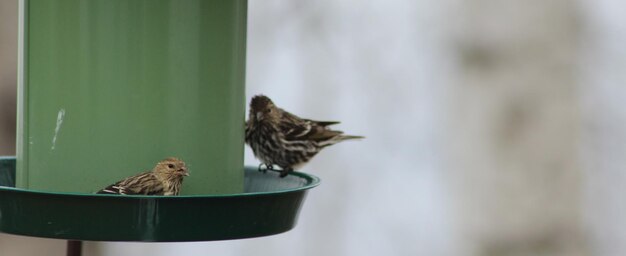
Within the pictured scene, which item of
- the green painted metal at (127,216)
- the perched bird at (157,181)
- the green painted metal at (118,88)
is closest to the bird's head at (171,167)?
the perched bird at (157,181)

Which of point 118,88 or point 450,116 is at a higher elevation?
point 118,88

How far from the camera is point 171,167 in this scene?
9.79 feet

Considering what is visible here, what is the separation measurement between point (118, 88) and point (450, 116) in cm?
296

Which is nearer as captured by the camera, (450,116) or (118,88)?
(118,88)

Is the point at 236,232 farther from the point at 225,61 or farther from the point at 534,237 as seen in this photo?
the point at 534,237

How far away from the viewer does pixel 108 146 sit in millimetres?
3080

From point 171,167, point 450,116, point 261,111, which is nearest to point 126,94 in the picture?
point 171,167

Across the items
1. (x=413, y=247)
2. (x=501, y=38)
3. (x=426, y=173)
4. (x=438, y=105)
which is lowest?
(x=413, y=247)

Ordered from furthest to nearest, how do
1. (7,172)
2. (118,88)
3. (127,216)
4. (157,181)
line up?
(7,172) < (118,88) < (157,181) < (127,216)

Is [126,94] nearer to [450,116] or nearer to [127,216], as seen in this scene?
[127,216]

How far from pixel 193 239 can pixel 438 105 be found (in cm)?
311

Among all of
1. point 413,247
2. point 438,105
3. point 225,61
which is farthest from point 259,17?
point 225,61

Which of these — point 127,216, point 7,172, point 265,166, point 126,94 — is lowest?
point 265,166

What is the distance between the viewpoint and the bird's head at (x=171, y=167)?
117 inches
